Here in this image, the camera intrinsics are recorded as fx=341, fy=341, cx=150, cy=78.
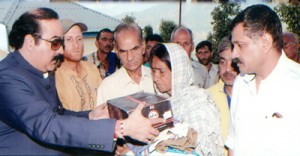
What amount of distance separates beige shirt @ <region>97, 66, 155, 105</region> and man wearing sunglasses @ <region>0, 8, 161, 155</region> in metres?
1.08

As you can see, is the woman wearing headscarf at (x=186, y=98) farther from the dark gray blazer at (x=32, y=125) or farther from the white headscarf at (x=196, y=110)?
the dark gray blazer at (x=32, y=125)

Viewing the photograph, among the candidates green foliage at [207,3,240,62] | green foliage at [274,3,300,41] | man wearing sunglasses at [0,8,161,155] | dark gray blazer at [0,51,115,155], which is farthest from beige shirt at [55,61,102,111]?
green foliage at [207,3,240,62]

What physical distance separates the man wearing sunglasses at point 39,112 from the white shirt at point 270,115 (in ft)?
2.38

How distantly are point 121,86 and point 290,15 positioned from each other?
1556 cm

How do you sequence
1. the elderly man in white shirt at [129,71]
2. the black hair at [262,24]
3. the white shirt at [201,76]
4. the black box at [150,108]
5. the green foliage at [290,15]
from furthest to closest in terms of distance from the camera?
the green foliage at [290,15], the white shirt at [201,76], the elderly man in white shirt at [129,71], the black hair at [262,24], the black box at [150,108]

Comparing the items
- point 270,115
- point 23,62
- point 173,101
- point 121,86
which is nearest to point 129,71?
point 121,86

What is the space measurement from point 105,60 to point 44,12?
3.82 m

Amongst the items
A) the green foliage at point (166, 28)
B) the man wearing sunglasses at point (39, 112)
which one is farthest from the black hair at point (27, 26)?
the green foliage at point (166, 28)

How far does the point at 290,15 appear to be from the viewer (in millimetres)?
17266

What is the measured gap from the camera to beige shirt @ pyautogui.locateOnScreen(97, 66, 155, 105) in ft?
12.9

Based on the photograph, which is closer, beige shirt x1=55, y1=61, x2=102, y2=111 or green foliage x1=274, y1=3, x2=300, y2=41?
beige shirt x1=55, y1=61, x2=102, y2=111

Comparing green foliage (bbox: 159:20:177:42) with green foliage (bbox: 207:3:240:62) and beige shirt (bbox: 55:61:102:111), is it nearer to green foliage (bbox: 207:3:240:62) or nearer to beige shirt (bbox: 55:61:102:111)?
green foliage (bbox: 207:3:240:62)

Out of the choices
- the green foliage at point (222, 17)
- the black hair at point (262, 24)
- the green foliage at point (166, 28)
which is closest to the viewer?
the black hair at point (262, 24)

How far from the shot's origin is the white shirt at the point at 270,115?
2398 millimetres
